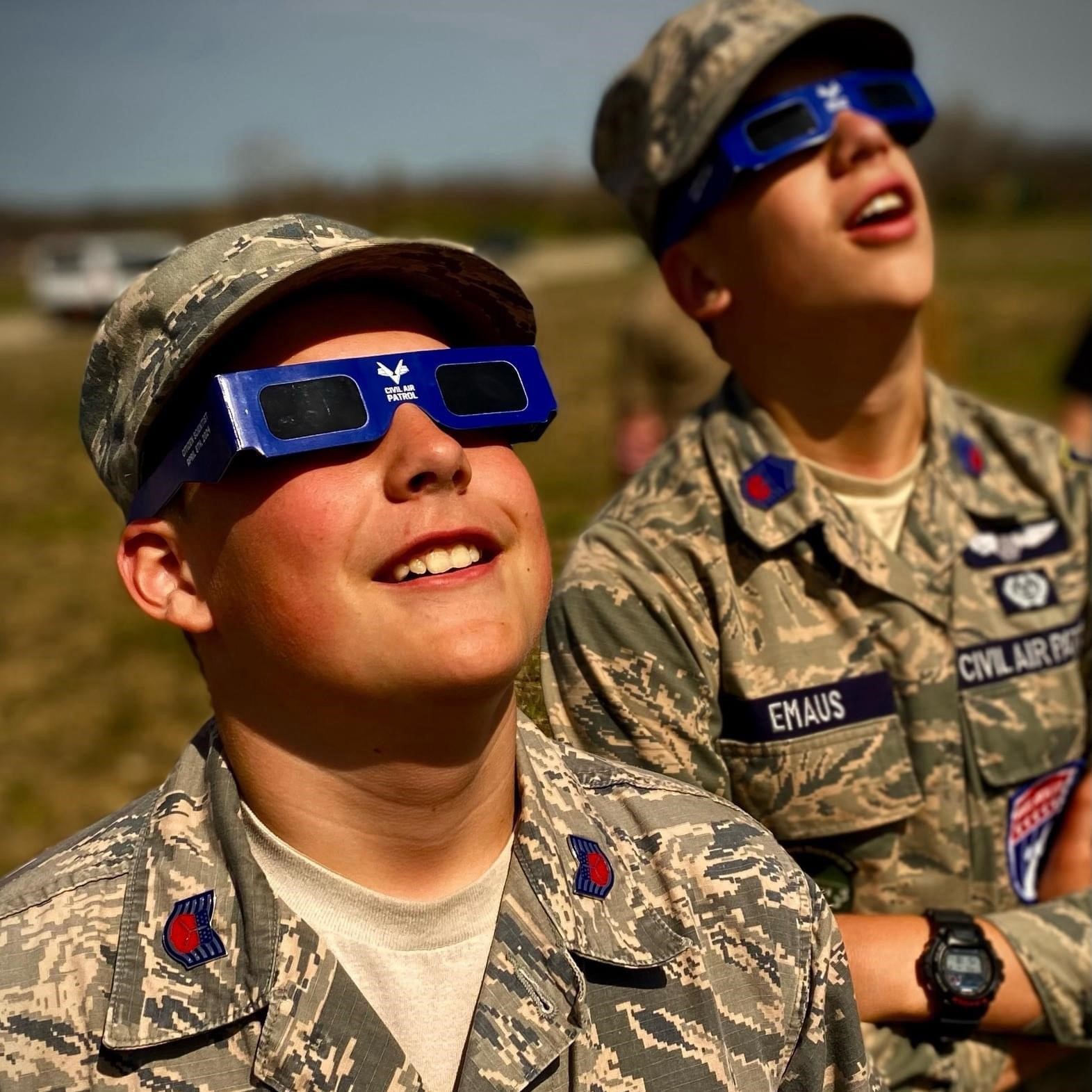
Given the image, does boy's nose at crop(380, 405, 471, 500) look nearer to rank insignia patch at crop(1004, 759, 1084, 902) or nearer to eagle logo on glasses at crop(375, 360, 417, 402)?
eagle logo on glasses at crop(375, 360, 417, 402)

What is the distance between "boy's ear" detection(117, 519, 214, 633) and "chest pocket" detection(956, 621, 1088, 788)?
151 cm

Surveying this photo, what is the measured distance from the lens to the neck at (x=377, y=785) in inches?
72.1

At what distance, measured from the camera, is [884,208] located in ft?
8.68

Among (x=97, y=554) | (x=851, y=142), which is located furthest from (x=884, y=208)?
(x=97, y=554)

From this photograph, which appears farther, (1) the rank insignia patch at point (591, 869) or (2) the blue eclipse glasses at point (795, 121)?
(2) the blue eclipse glasses at point (795, 121)

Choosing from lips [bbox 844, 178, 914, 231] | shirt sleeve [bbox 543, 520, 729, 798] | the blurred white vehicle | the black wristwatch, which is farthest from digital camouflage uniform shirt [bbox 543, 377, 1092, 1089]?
the blurred white vehicle

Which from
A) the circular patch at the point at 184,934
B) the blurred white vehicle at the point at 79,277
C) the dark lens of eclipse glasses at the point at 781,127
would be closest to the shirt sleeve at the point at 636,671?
the circular patch at the point at 184,934

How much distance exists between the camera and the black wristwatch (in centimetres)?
227

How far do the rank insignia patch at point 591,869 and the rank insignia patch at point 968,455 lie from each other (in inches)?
52.4

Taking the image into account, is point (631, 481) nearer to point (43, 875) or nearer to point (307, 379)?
point (307, 379)

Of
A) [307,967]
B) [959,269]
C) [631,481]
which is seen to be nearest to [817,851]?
[631,481]

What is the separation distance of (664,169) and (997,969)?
67.0 inches

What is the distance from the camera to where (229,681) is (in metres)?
1.92

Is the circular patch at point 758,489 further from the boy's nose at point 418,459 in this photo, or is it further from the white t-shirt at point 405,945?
the white t-shirt at point 405,945
